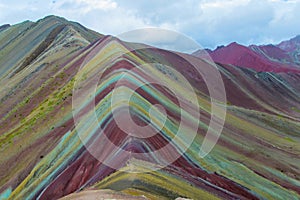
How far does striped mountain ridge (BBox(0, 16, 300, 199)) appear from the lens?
19734 mm

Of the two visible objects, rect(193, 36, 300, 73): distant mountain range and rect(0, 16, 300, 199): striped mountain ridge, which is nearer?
rect(0, 16, 300, 199): striped mountain ridge

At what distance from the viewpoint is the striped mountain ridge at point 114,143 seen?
19734 mm

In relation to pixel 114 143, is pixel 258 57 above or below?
above

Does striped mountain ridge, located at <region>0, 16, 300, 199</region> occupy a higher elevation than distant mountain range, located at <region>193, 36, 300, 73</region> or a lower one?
lower

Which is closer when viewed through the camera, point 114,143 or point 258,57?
point 114,143

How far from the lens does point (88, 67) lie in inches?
1626

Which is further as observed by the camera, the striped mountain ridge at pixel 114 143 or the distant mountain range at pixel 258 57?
the distant mountain range at pixel 258 57

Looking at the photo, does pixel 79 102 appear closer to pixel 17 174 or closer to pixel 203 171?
pixel 17 174

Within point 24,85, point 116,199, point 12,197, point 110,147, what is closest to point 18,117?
point 24,85

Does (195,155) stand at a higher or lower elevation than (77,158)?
higher

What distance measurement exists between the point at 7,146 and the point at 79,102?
19.8 feet

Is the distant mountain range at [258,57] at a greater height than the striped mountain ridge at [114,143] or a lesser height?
greater

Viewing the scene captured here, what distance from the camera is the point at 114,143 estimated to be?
72.1 ft

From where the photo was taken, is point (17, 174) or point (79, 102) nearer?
point (17, 174)
